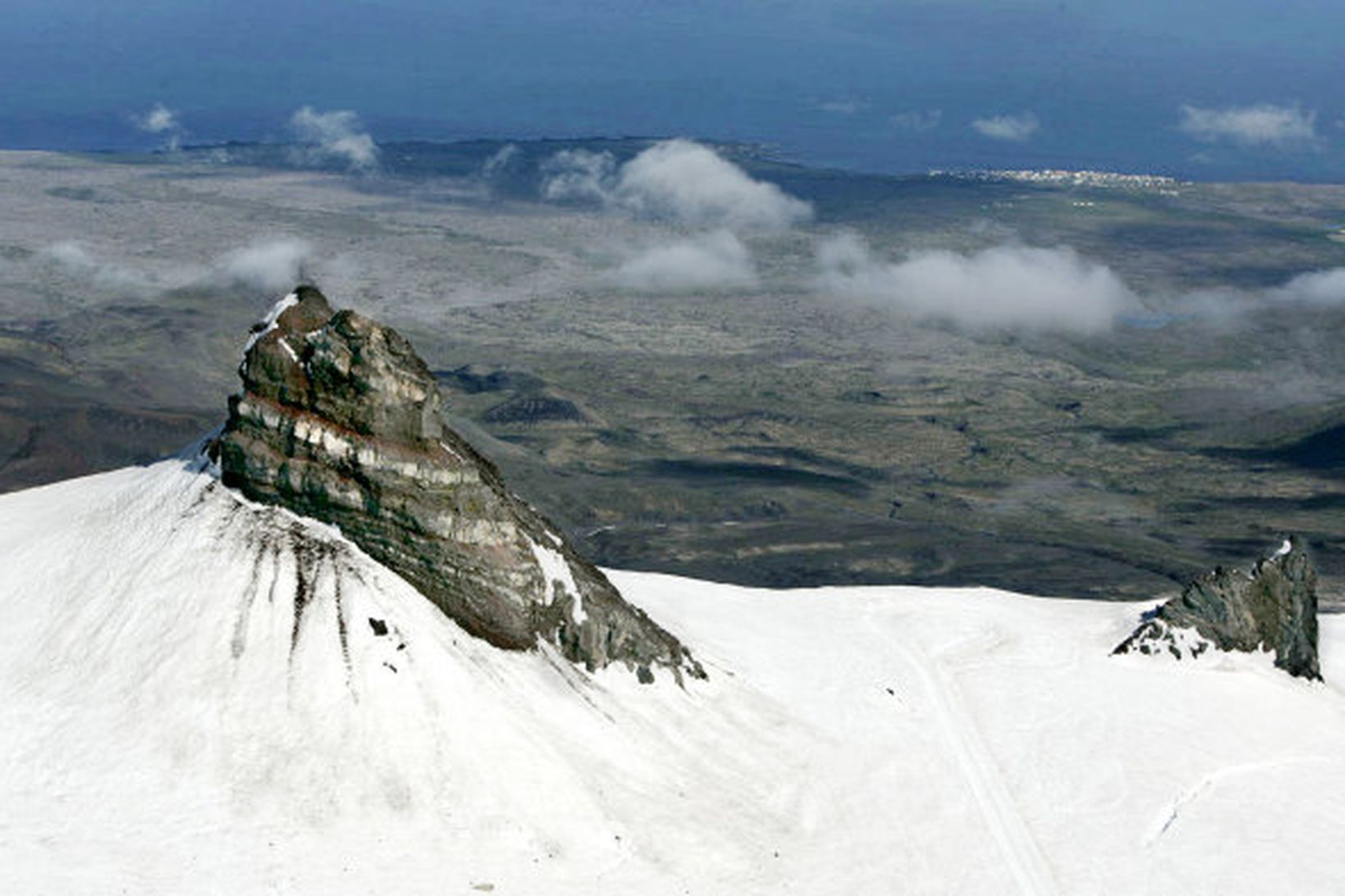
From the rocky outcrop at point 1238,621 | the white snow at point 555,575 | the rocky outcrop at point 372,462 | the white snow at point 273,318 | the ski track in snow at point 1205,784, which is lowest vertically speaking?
the ski track in snow at point 1205,784

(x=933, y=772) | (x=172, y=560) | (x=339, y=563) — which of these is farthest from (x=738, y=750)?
(x=172, y=560)

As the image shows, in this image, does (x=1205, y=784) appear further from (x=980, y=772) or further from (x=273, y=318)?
(x=273, y=318)

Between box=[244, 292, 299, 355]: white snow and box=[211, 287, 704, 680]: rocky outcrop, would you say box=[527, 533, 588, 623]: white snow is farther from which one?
box=[244, 292, 299, 355]: white snow

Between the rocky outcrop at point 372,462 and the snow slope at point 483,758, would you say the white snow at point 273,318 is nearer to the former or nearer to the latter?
the rocky outcrop at point 372,462

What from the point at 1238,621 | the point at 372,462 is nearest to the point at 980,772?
the point at 1238,621

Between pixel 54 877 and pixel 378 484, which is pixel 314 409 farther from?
pixel 54 877

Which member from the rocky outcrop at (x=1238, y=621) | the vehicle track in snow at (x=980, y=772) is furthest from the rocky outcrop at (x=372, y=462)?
the rocky outcrop at (x=1238, y=621)
